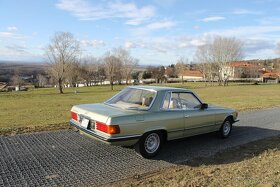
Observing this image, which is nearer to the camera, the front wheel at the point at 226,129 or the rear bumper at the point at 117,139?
the rear bumper at the point at 117,139

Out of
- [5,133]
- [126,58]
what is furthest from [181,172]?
[126,58]

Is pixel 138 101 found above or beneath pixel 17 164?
above

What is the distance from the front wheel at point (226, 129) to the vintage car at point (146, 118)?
0.39m

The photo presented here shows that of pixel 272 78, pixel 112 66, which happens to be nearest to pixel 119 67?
pixel 112 66

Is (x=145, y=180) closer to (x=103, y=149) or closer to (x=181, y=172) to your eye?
(x=181, y=172)

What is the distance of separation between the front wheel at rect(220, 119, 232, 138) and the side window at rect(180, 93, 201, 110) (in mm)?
1289

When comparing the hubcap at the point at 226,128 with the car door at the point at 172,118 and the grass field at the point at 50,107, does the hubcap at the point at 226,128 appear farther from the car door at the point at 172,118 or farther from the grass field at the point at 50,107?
the grass field at the point at 50,107

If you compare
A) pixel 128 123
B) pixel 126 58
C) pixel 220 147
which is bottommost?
pixel 220 147

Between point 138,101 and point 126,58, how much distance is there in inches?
3377

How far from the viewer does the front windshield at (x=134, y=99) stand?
6.45 meters

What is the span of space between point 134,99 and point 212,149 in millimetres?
2303

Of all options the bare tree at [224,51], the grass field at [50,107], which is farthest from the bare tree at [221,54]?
the grass field at [50,107]

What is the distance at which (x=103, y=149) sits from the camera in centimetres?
655

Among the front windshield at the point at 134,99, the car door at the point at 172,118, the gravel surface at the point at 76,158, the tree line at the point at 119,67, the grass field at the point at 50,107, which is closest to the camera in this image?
the gravel surface at the point at 76,158
